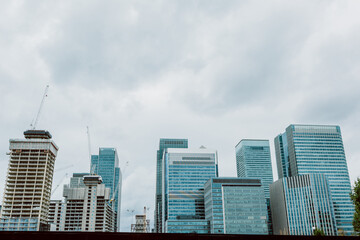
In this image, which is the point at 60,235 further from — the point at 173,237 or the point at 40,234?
the point at 173,237

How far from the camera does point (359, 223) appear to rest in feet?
146

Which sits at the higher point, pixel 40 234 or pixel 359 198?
pixel 359 198

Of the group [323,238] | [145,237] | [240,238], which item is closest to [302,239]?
[323,238]

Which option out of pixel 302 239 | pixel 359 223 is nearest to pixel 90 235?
pixel 302 239

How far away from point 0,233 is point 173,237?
14509 millimetres

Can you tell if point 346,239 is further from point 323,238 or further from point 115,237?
point 115,237

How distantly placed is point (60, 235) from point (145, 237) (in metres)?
7.02

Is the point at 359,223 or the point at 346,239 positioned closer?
the point at 346,239

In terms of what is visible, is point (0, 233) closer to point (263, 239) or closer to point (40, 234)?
point (40, 234)

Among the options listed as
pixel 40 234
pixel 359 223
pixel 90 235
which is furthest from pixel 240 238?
pixel 359 223

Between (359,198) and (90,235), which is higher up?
(359,198)

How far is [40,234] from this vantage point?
1057 inches

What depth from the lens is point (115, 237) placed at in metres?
27.1

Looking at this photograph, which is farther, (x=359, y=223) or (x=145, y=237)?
(x=359, y=223)
